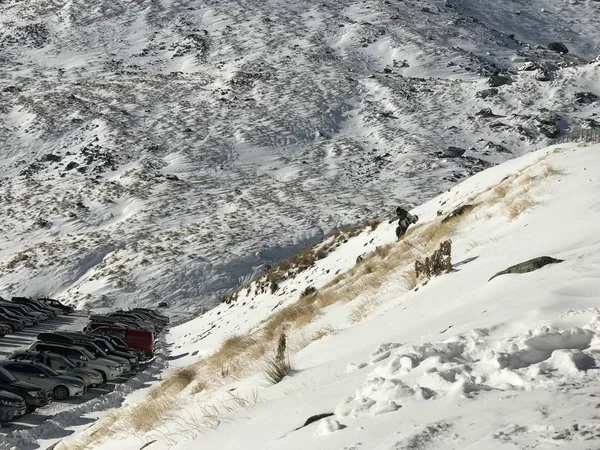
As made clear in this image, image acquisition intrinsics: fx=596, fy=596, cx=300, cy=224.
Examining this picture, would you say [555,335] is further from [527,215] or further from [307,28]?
[307,28]

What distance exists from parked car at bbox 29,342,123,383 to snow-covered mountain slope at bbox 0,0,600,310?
1551cm

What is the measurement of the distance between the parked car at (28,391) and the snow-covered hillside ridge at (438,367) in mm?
6439

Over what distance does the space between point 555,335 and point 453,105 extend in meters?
70.3

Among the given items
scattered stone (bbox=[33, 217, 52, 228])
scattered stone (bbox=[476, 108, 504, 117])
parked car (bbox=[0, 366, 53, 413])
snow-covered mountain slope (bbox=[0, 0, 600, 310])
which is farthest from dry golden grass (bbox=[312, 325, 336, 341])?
scattered stone (bbox=[476, 108, 504, 117])

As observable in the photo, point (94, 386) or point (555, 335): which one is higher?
point (555, 335)

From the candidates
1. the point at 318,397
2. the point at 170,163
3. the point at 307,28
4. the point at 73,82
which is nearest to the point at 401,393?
the point at 318,397

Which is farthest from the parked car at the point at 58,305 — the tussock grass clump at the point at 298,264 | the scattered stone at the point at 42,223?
the scattered stone at the point at 42,223

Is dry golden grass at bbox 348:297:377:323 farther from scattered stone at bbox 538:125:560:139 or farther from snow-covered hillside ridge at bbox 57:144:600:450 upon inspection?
scattered stone at bbox 538:125:560:139

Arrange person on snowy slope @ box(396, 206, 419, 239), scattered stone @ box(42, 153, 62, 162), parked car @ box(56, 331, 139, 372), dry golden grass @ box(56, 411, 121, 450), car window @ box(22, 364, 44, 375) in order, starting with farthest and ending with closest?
scattered stone @ box(42, 153, 62, 162) → parked car @ box(56, 331, 139, 372) → person on snowy slope @ box(396, 206, 419, 239) → car window @ box(22, 364, 44, 375) → dry golden grass @ box(56, 411, 121, 450)

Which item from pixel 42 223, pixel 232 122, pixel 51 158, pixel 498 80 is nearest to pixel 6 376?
pixel 42 223

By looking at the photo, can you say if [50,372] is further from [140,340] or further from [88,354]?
[140,340]

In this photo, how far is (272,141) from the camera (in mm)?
64750

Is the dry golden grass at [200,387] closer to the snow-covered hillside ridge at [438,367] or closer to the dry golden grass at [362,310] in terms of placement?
the snow-covered hillside ridge at [438,367]

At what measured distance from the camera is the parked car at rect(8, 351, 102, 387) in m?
19.1
